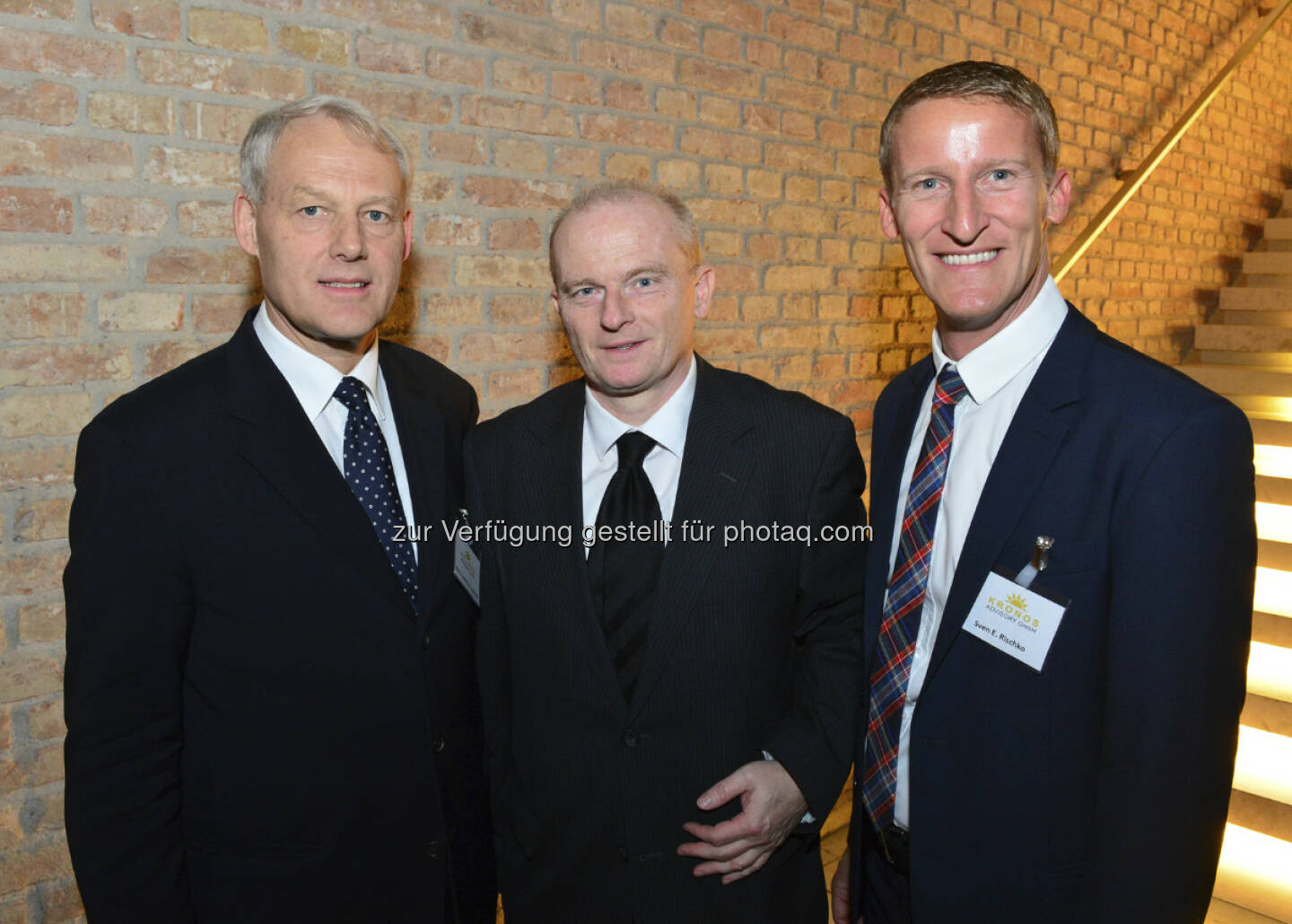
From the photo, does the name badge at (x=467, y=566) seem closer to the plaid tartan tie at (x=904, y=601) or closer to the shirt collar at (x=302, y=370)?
the shirt collar at (x=302, y=370)

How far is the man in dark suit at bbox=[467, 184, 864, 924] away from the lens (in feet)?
5.34

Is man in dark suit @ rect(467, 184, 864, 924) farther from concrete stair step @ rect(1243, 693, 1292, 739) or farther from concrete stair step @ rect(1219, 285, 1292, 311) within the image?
concrete stair step @ rect(1219, 285, 1292, 311)

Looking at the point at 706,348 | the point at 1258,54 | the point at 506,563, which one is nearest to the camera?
the point at 506,563

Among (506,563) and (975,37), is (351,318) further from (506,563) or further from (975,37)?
(975,37)

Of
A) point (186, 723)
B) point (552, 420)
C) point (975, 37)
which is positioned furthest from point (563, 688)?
point (975, 37)

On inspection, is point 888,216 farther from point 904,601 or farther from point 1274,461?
point 1274,461

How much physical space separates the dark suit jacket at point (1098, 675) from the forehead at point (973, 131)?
12.2 inches

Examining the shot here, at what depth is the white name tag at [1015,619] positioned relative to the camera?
133cm

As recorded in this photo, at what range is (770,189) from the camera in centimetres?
324

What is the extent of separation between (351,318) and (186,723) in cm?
76

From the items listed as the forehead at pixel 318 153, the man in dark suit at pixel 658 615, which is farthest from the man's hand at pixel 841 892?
the forehead at pixel 318 153

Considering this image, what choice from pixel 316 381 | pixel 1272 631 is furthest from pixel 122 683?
pixel 1272 631

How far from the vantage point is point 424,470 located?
1.80 m

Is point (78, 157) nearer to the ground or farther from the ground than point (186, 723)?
farther from the ground
